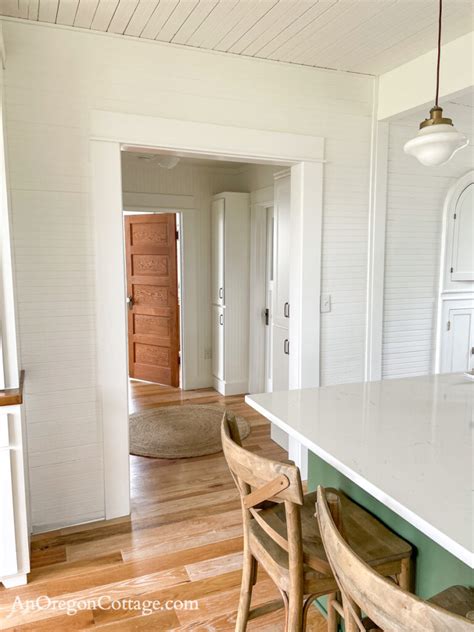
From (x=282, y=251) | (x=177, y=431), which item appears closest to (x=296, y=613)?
(x=282, y=251)

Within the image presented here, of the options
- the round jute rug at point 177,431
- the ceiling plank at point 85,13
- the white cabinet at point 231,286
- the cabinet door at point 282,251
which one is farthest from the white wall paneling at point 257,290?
the ceiling plank at point 85,13

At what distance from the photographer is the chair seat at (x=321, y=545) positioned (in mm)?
1350

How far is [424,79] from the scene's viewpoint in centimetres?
278

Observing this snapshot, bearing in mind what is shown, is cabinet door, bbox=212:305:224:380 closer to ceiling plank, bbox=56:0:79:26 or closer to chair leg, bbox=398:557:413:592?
ceiling plank, bbox=56:0:79:26

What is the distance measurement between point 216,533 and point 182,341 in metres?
3.12

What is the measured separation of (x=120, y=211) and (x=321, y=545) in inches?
76.0

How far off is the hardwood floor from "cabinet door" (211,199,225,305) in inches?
99.8

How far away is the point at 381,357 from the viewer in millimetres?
3350

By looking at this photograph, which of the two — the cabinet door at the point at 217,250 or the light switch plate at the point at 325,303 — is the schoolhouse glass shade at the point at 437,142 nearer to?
the light switch plate at the point at 325,303

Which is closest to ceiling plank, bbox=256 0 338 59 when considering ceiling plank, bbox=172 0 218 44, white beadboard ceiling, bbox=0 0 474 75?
white beadboard ceiling, bbox=0 0 474 75

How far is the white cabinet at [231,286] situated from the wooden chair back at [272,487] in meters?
3.80

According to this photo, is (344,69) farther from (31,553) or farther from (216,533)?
(31,553)

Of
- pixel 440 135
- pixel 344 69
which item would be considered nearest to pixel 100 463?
pixel 440 135

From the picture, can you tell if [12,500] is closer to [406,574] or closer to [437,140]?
[406,574]
